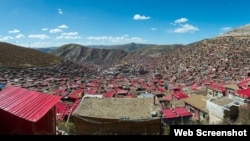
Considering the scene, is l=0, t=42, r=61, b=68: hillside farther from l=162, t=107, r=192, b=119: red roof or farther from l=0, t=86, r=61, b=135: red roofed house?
l=0, t=86, r=61, b=135: red roofed house

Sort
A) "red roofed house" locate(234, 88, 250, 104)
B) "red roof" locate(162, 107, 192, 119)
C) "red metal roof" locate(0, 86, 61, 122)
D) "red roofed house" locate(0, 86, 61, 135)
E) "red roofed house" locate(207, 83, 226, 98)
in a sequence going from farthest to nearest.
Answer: "red roofed house" locate(207, 83, 226, 98) < "red roof" locate(162, 107, 192, 119) < "red roofed house" locate(234, 88, 250, 104) < "red metal roof" locate(0, 86, 61, 122) < "red roofed house" locate(0, 86, 61, 135)

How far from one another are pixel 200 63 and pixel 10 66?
67114 mm

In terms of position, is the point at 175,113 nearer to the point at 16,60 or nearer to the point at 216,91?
the point at 216,91

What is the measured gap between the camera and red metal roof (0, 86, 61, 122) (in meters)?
11.7

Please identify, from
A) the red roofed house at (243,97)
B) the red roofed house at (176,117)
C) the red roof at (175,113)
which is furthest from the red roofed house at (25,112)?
the red roof at (175,113)

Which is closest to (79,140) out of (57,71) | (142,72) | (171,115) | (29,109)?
(29,109)

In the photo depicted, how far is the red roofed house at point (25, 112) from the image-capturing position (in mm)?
11242

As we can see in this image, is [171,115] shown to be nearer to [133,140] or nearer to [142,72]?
[133,140]

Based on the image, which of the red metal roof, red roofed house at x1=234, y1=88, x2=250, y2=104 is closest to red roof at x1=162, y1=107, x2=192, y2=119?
red roofed house at x1=234, y1=88, x2=250, y2=104

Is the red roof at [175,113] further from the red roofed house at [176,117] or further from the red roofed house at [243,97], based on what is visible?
the red roofed house at [243,97]

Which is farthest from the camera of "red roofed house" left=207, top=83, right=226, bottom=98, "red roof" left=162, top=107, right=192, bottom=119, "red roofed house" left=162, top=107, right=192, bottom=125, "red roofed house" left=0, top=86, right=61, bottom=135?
"red roofed house" left=207, top=83, right=226, bottom=98

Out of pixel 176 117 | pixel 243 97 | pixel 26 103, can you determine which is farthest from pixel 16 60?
pixel 26 103

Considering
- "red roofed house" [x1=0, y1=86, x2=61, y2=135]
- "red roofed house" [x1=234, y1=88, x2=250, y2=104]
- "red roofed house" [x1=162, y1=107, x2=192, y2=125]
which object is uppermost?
"red roofed house" [x1=0, y1=86, x2=61, y2=135]

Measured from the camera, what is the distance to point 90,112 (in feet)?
80.9
